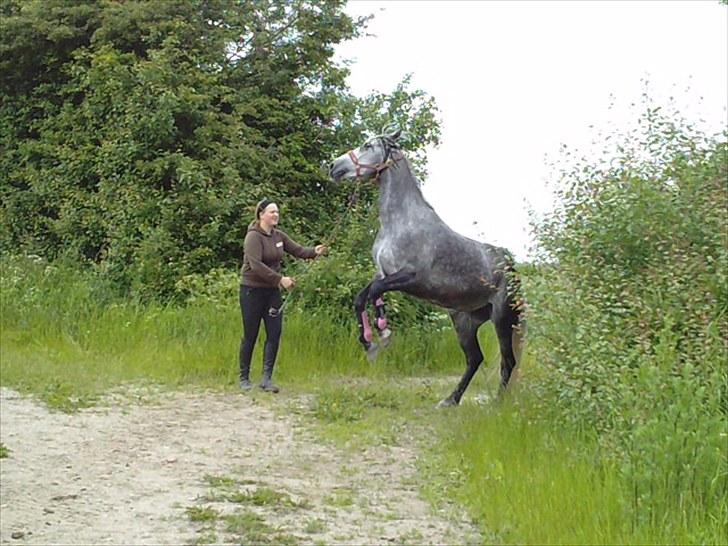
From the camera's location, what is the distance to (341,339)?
41.8 ft

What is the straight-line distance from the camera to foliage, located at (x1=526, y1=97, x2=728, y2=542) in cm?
534

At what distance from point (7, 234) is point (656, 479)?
14654 mm

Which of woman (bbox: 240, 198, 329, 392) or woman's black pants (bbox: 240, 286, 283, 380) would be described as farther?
woman's black pants (bbox: 240, 286, 283, 380)

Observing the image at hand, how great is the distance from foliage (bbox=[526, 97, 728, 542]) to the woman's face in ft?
11.9

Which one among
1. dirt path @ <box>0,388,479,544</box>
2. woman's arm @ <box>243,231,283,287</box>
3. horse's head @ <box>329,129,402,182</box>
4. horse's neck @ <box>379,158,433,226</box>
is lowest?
dirt path @ <box>0,388,479,544</box>

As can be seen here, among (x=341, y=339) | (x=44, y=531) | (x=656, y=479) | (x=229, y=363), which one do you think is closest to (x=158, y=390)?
(x=229, y=363)

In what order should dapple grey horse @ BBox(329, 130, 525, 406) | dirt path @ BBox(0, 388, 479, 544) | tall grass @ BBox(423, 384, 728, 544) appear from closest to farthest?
tall grass @ BBox(423, 384, 728, 544), dirt path @ BBox(0, 388, 479, 544), dapple grey horse @ BBox(329, 130, 525, 406)

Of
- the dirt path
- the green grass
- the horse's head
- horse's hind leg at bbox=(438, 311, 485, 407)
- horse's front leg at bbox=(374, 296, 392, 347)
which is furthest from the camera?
horse's hind leg at bbox=(438, 311, 485, 407)

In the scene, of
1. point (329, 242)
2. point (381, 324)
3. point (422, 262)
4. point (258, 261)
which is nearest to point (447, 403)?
point (381, 324)

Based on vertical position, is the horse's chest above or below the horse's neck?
below

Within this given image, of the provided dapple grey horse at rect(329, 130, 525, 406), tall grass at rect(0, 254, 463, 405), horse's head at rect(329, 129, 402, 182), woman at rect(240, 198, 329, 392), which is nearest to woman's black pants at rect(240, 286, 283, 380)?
woman at rect(240, 198, 329, 392)

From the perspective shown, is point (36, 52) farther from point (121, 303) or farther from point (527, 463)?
point (527, 463)

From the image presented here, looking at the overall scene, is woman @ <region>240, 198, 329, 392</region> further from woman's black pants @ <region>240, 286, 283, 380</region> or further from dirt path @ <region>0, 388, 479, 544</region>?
dirt path @ <region>0, 388, 479, 544</region>

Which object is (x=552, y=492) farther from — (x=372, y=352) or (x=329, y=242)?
(x=329, y=242)
